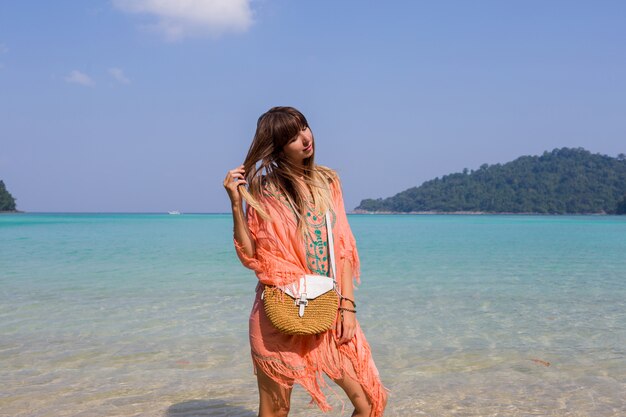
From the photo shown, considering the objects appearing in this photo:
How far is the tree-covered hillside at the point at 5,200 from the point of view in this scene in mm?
128625

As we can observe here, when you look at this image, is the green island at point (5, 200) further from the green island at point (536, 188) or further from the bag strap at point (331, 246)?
the bag strap at point (331, 246)

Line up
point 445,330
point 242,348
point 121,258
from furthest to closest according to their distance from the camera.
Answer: point 121,258, point 445,330, point 242,348

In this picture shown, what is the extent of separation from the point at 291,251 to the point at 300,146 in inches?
17.1

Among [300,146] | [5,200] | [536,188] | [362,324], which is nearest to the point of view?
[300,146]

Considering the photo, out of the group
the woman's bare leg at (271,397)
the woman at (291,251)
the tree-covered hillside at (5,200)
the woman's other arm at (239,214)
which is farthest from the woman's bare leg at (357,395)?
the tree-covered hillside at (5,200)

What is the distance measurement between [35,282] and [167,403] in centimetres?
760

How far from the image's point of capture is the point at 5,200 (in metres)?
131

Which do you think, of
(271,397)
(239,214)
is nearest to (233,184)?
(239,214)

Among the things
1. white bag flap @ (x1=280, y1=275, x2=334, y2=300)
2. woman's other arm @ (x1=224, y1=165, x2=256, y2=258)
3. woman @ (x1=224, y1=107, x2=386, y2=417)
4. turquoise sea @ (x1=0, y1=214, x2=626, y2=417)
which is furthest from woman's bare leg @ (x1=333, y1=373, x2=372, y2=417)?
turquoise sea @ (x1=0, y1=214, x2=626, y2=417)

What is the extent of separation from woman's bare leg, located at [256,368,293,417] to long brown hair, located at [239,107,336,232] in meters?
0.65

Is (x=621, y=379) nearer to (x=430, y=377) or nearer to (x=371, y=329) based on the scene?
(x=430, y=377)

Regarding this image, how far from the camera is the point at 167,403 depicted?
14.3 ft

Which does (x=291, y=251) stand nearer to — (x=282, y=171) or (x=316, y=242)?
(x=316, y=242)

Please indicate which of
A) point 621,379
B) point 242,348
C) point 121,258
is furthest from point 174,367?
point 121,258
